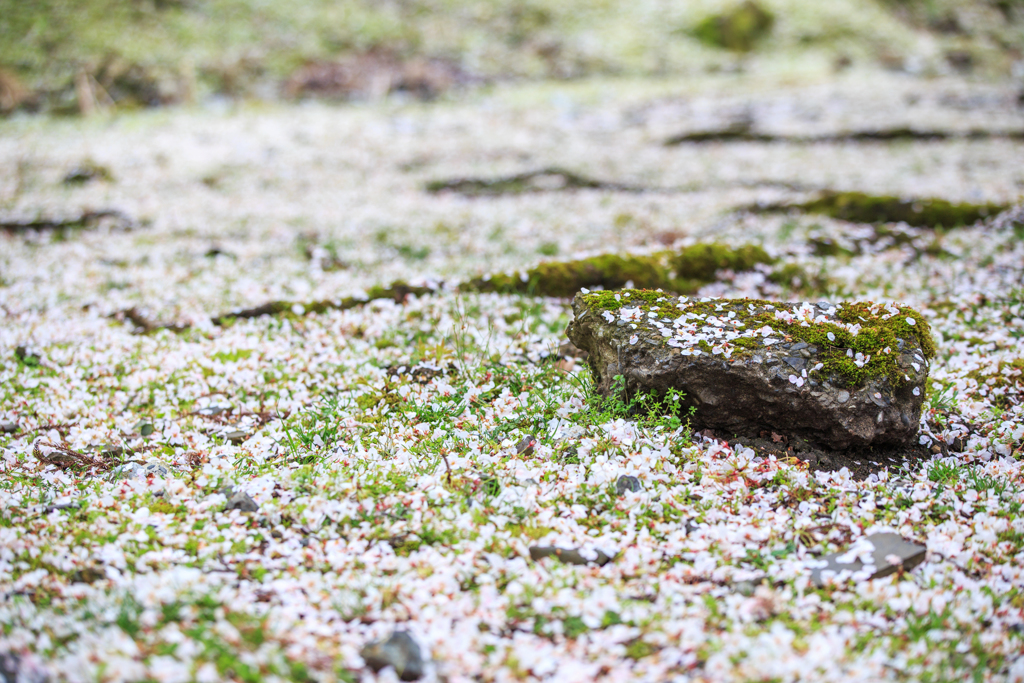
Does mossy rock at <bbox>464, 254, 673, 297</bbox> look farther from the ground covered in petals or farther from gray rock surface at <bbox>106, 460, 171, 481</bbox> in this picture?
gray rock surface at <bbox>106, 460, 171, 481</bbox>

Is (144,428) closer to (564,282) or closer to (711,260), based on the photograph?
(564,282)

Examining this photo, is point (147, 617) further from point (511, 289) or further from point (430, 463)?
point (511, 289)

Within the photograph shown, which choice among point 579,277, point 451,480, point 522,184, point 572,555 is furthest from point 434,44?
point 572,555

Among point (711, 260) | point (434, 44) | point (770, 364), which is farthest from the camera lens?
point (434, 44)

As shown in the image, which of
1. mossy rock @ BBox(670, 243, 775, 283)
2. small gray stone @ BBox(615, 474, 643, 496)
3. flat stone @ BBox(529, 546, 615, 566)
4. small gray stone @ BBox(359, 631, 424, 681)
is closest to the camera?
small gray stone @ BBox(359, 631, 424, 681)

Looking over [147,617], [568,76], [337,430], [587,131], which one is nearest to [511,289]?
[337,430]

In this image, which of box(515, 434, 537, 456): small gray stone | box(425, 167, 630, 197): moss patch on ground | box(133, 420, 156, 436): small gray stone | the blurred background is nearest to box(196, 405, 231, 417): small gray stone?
box(133, 420, 156, 436): small gray stone

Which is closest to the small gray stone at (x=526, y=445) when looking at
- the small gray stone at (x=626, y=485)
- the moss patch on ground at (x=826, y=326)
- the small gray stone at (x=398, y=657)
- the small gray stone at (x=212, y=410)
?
the small gray stone at (x=626, y=485)
